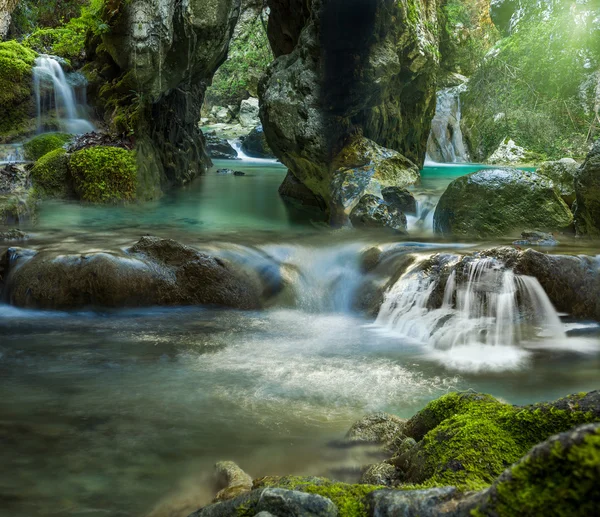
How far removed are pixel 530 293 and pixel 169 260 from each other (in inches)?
181

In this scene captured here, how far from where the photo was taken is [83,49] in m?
16.4

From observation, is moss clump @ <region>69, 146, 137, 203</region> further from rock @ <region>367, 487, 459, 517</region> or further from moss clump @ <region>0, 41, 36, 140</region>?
rock @ <region>367, 487, 459, 517</region>

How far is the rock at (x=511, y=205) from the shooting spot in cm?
923

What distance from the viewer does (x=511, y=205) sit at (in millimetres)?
9281

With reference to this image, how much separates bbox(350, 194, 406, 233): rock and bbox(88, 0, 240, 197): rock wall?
5.44 m

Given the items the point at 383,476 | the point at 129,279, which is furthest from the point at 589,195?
the point at 383,476

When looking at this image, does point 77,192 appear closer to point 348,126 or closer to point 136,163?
point 136,163

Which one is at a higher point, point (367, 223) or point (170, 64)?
point (170, 64)

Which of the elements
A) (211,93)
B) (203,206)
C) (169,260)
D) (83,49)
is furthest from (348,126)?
(211,93)

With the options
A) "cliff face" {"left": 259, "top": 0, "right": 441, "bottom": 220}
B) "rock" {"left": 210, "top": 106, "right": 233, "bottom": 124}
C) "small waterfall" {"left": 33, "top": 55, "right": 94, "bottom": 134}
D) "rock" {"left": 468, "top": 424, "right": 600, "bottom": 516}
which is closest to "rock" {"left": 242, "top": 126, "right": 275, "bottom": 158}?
"rock" {"left": 210, "top": 106, "right": 233, "bottom": 124}

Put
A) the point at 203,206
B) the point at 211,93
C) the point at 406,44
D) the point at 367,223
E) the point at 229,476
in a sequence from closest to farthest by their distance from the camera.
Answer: the point at 229,476
the point at 367,223
the point at 406,44
the point at 203,206
the point at 211,93

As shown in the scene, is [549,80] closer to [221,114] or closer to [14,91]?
[14,91]

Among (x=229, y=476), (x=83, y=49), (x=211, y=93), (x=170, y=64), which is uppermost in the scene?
(x=211, y=93)

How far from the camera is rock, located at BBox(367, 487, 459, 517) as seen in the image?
1.58 meters
